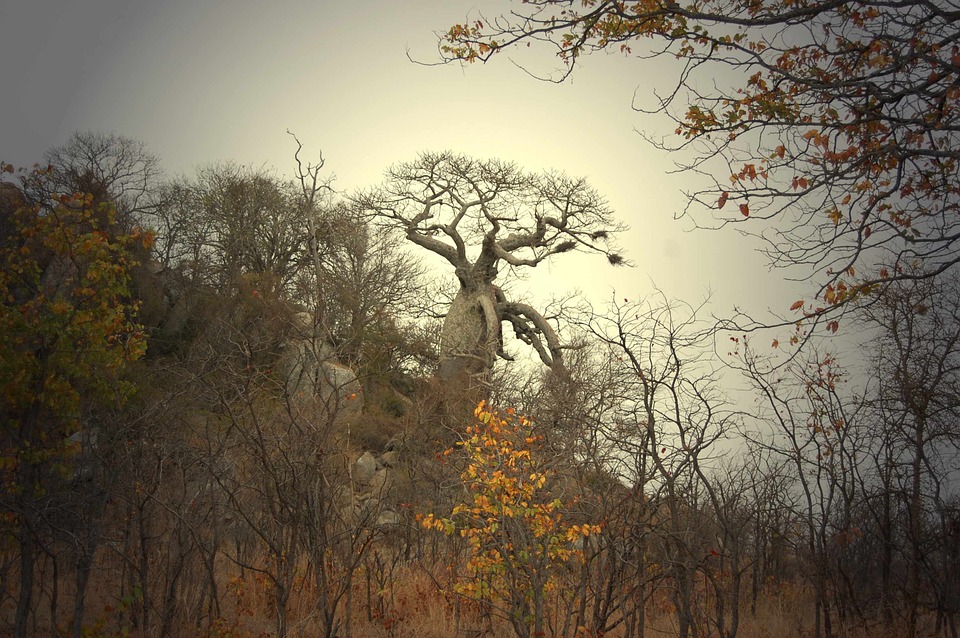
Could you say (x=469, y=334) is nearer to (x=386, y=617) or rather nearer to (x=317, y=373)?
(x=386, y=617)

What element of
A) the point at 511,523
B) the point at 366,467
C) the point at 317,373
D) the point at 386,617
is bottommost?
the point at 386,617

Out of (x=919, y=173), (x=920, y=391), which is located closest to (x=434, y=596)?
(x=920, y=391)

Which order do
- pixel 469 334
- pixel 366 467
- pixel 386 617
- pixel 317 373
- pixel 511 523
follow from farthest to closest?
pixel 469 334, pixel 366 467, pixel 386 617, pixel 511 523, pixel 317 373

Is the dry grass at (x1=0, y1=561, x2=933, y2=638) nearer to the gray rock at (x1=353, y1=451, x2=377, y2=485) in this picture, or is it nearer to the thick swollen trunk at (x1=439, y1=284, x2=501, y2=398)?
A: the gray rock at (x1=353, y1=451, x2=377, y2=485)

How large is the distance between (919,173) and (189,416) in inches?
403

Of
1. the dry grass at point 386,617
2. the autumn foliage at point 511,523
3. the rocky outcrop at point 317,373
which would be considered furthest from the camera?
the dry grass at point 386,617

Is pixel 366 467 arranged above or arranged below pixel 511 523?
above

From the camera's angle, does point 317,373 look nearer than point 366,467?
Yes

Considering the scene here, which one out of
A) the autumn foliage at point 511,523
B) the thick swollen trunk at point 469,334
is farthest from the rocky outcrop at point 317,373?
the thick swollen trunk at point 469,334

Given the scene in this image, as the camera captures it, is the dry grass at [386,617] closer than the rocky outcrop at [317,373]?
No

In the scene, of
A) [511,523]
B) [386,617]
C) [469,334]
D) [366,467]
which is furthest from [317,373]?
[469,334]

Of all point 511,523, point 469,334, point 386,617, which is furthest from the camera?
point 469,334

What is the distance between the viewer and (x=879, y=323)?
9.45m

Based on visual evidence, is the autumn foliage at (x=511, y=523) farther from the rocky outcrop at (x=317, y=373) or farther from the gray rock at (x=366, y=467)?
the gray rock at (x=366, y=467)
